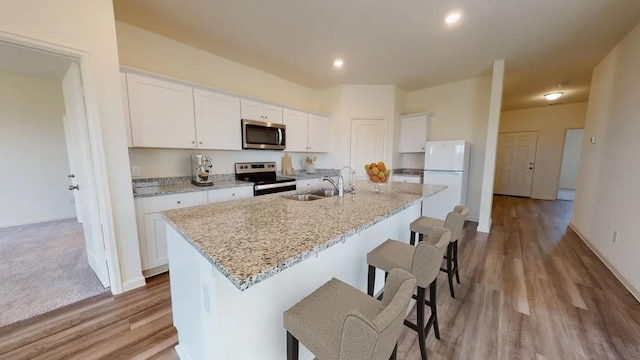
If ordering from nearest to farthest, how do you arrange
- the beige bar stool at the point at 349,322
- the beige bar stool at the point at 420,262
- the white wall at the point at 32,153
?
the beige bar stool at the point at 349,322 → the beige bar stool at the point at 420,262 → the white wall at the point at 32,153

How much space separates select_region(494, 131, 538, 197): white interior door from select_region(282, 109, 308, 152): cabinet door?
256 inches

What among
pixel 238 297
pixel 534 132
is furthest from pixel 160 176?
pixel 534 132

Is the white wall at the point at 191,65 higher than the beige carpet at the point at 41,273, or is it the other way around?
the white wall at the point at 191,65

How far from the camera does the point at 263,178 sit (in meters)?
3.47

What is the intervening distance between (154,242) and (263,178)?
5.24 feet

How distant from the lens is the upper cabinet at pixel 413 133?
4434 mm

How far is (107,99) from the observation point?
6.17 ft

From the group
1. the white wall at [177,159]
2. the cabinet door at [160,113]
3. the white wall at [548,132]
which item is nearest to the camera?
the cabinet door at [160,113]

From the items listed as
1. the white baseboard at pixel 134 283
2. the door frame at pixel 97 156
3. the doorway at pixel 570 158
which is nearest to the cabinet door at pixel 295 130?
the door frame at pixel 97 156

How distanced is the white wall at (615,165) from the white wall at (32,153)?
26.3 ft

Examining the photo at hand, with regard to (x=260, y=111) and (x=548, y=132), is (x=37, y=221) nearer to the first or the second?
(x=260, y=111)

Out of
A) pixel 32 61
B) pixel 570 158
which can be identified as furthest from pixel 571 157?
pixel 32 61

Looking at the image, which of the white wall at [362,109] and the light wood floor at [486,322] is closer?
the light wood floor at [486,322]

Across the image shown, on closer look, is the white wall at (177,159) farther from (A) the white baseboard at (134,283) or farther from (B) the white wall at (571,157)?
(B) the white wall at (571,157)
